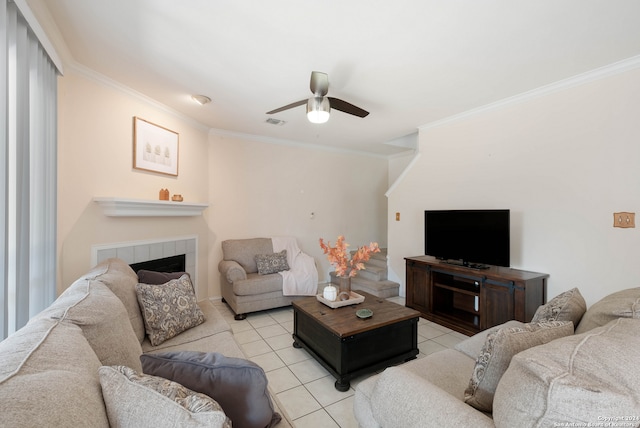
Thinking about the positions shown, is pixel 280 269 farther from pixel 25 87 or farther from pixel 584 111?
pixel 584 111

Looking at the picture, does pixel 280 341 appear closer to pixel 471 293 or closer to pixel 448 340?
pixel 448 340

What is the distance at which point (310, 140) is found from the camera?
475 cm

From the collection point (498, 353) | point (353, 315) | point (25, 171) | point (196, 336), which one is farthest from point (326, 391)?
point (25, 171)

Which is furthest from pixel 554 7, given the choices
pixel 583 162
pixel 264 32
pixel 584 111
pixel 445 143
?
pixel 445 143

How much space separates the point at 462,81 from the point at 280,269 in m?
3.11

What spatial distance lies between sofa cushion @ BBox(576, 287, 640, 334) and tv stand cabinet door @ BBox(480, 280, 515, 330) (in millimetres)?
1372

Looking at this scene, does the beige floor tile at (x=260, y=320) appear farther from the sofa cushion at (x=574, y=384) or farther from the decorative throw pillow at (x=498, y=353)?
the sofa cushion at (x=574, y=384)

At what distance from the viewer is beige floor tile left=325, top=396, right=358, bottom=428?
69.8 inches

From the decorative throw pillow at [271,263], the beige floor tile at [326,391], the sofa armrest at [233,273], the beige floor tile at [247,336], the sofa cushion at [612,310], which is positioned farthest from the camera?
the decorative throw pillow at [271,263]

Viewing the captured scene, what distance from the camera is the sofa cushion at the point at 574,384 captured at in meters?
0.64

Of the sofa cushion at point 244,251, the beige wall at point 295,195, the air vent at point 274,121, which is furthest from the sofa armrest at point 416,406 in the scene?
the beige wall at point 295,195

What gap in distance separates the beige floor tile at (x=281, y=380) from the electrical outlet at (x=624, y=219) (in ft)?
9.73

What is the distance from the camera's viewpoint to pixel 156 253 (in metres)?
3.09

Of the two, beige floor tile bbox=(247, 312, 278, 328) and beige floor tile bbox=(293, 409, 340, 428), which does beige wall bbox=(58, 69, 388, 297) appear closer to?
beige floor tile bbox=(247, 312, 278, 328)
